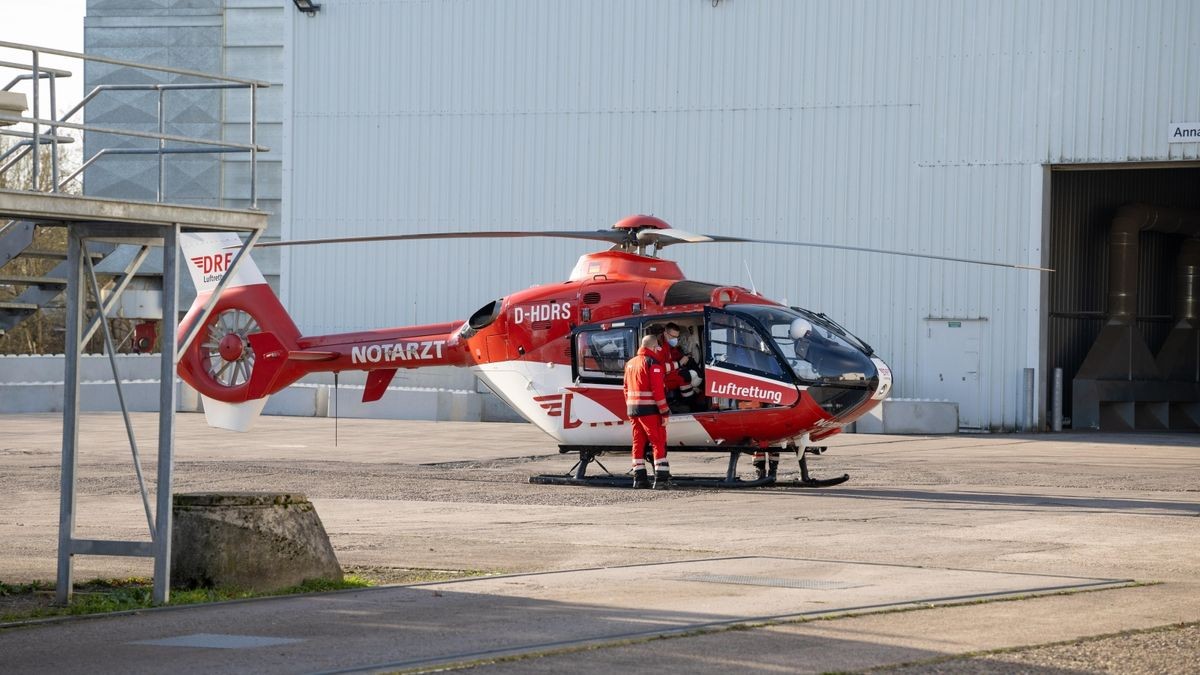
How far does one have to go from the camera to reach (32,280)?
11539 mm

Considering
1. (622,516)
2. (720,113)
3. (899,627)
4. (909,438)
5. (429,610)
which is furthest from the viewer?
(720,113)

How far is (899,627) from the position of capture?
9.40 m

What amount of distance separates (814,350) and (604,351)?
2.84m

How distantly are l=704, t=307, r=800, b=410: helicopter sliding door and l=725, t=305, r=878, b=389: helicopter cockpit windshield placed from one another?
0.49 ft

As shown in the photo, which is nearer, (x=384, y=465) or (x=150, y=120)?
(x=384, y=465)

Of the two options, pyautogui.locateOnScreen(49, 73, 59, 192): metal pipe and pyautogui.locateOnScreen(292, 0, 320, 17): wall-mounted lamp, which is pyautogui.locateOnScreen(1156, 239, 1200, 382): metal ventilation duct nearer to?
pyautogui.locateOnScreen(292, 0, 320, 17): wall-mounted lamp

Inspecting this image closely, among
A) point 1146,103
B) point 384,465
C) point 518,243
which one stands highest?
point 1146,103

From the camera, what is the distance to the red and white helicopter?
1900 centimetres

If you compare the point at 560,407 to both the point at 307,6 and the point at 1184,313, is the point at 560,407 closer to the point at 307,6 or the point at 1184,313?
the point at 307,6

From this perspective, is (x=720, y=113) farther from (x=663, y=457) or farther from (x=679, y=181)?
(x=663, y=457)

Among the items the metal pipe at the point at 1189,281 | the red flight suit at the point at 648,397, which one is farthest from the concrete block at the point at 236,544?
the metal pipe at the point at 1189,281

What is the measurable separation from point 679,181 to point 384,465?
14.7 m

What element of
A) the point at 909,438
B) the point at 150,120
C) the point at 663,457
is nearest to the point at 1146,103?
the point at 909,438

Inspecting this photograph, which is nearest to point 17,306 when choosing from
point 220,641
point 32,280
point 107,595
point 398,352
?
point 32,280
